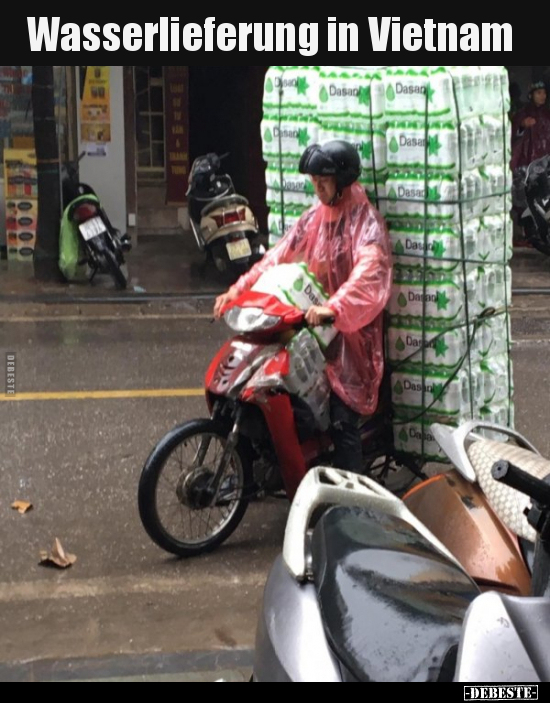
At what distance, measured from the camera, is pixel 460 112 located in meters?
5.02

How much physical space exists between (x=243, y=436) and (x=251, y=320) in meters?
0.56

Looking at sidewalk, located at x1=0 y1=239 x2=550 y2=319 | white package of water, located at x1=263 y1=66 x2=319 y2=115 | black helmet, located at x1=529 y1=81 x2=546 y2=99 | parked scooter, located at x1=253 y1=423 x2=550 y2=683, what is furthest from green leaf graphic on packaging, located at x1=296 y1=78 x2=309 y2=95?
black helmet, located at x1=529 y1=81 x2=546 y2=99

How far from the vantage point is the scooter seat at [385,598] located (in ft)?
7.02

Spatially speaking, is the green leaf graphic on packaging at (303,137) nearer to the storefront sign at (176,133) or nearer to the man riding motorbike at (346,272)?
the man riding motorbike at (346,272)

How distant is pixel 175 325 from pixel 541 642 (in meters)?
7.79

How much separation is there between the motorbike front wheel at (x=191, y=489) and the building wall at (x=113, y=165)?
8.01m

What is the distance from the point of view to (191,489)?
16.2 feet

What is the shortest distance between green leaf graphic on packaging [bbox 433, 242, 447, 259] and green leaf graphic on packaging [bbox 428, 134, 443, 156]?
401 millimetres

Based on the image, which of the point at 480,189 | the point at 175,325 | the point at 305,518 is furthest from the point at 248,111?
the point at 305,518

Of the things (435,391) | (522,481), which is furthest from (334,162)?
(522,481)

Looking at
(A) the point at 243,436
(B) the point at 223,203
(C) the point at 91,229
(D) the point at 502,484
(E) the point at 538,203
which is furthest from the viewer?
(E) the point at 538,203
